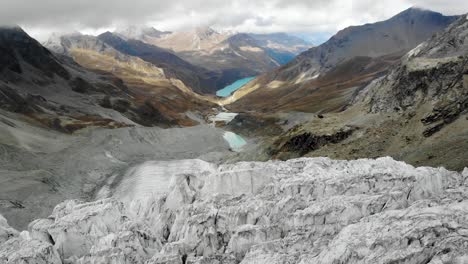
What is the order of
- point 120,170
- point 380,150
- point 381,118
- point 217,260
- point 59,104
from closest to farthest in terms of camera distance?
point 217,260 → point 380,150 → point 381,118 → point 120,170 → point 59,104

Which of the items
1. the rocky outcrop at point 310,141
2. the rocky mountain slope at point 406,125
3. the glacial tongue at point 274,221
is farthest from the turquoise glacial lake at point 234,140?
the glacial tongue at point 274,221

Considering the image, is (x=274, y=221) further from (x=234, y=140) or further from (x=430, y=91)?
(x=234, y=140)

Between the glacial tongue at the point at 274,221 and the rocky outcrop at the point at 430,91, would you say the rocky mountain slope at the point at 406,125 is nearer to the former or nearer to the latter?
the rocky outcrop at the point at 430,91

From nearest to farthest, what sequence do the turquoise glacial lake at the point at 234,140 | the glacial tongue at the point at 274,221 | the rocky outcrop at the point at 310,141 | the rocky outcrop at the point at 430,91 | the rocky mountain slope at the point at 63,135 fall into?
the glacial tongue at the point at 274,221, the rocky outcrop at the point at 430,91, the rocky mountain slope at the point at 63,135, the rocky outcrop at the point at 310,141, the turquoise glacial lake at the point at 234,140

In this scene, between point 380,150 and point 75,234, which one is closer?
point 75,234

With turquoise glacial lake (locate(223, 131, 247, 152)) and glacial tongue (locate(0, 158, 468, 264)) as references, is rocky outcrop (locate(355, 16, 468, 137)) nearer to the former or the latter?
glacial tongue (locate(0, 158, 468, 264))

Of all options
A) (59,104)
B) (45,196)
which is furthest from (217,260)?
(59,104)

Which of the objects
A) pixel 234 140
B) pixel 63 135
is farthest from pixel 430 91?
pixel 63 135

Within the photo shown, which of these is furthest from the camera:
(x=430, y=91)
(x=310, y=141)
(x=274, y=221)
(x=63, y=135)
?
(x=63, y=135)

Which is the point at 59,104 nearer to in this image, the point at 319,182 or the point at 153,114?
the point at 153,114
